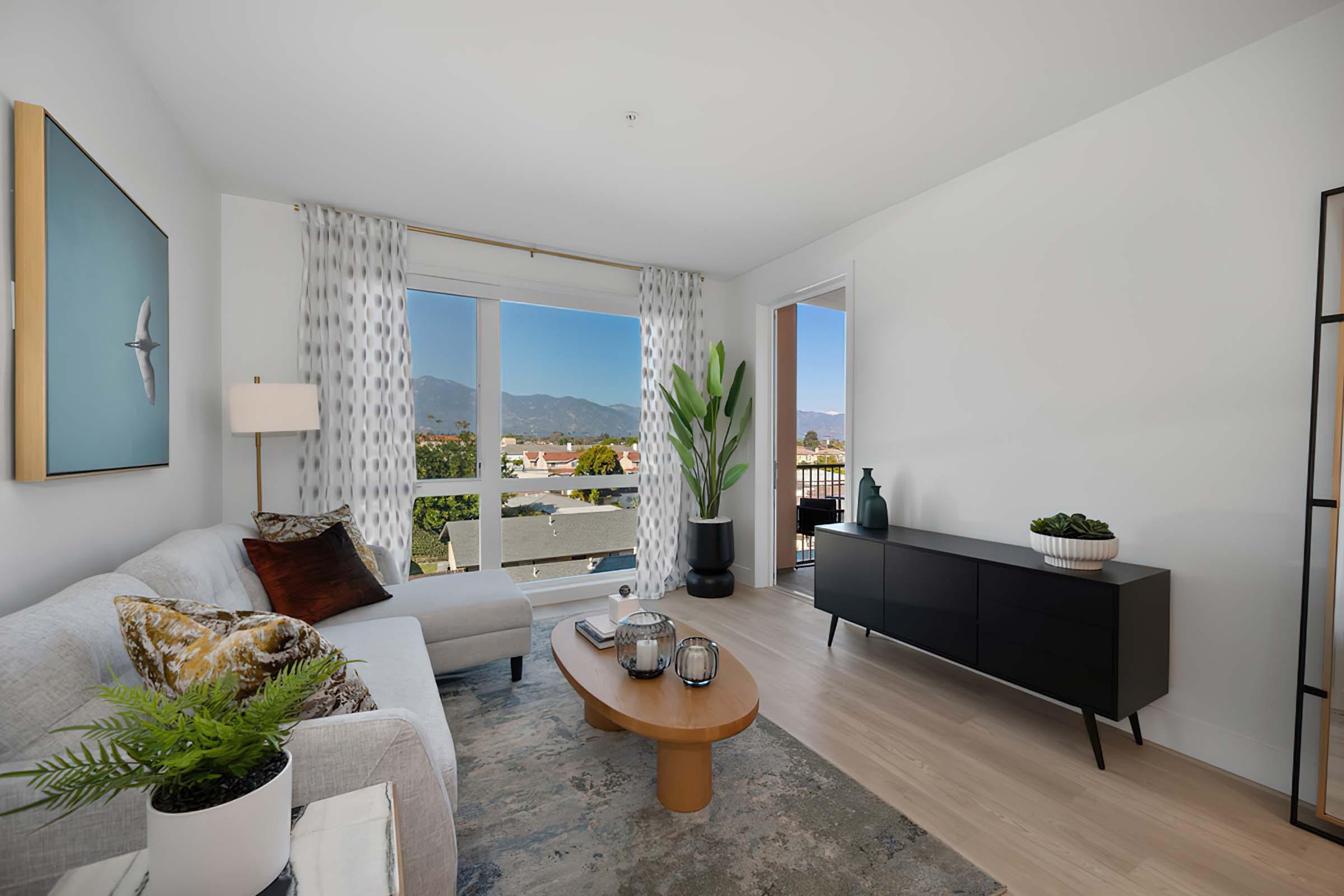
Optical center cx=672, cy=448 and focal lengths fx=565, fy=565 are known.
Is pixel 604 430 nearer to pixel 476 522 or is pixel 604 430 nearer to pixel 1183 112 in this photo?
pixel 476 522

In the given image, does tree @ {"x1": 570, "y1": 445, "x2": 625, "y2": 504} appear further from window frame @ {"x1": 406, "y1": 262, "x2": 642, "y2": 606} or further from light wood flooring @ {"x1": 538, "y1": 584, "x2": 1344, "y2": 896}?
light wood flooring @ {"x1": 538, "y1": 584, "x2": 1344, "y2": 896}

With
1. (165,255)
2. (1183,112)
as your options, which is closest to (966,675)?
(1183,112)

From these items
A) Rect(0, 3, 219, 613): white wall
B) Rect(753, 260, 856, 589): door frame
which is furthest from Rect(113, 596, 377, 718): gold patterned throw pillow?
Rect(753, 260, 856, 589): door frame

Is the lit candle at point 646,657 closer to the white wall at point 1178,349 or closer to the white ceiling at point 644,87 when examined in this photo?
the white wall at point 1178,349

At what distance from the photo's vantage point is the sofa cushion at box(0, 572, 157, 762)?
3.39ft

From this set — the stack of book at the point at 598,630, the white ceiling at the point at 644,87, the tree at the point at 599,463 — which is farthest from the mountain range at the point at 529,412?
the stack of book at the point at 598,630

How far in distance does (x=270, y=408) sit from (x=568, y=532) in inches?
86.2

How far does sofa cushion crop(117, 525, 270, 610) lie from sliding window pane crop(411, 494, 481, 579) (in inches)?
46.6

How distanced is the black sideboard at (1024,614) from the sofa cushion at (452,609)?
5.99 feet

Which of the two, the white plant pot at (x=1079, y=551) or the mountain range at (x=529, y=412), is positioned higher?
the mountain range at (x=529, y=412)

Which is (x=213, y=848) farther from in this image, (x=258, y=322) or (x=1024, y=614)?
(x=258, y=322)

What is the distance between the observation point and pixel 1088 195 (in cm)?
248

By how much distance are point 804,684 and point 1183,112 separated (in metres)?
2.89

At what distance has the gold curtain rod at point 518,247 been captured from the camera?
148 inches
